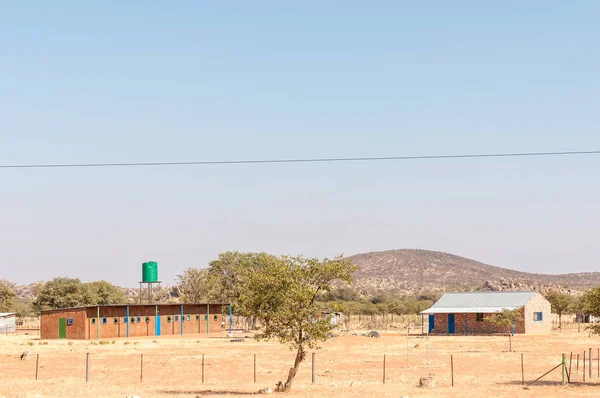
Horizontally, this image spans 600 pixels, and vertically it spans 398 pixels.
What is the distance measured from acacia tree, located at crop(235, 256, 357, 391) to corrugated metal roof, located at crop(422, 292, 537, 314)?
2538 inches

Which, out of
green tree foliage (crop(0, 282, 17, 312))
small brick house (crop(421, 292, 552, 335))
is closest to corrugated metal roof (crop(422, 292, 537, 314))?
small brick house (crop(421, 292, 552, 335))

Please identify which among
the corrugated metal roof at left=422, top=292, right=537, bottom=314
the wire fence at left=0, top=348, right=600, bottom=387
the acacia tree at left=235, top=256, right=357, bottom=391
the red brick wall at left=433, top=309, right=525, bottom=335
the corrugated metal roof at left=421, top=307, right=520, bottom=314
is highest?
the acacia tree at left=235, top=256, right=357, bottom=391

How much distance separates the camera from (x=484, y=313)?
3986 inches

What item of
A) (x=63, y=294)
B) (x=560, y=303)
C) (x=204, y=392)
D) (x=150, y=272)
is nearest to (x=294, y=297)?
(x=204, y=392)

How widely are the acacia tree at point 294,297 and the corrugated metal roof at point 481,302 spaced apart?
211 ft

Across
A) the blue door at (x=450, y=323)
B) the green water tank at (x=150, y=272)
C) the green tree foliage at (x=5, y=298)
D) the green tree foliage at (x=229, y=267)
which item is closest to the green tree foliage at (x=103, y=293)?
the green tree foliage at (x=5, y=298)

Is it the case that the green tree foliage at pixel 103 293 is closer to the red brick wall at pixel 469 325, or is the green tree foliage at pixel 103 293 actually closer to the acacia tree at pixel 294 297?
the red brick wall at pixel 469 325

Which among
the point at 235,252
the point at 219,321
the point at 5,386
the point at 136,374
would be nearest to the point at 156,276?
the point at 219,321

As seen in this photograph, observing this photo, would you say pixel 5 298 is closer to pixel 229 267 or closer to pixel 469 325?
pixel 229 267

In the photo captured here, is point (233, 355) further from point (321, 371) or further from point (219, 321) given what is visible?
point (219, 321)

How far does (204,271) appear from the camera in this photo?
138 metres

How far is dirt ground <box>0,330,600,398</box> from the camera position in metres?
41.8

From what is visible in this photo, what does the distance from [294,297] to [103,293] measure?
399ft

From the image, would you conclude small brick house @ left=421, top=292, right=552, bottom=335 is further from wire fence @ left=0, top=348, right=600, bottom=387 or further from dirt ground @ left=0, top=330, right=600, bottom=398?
wire fence @ left=0, top=348, right=600, bottom=387
